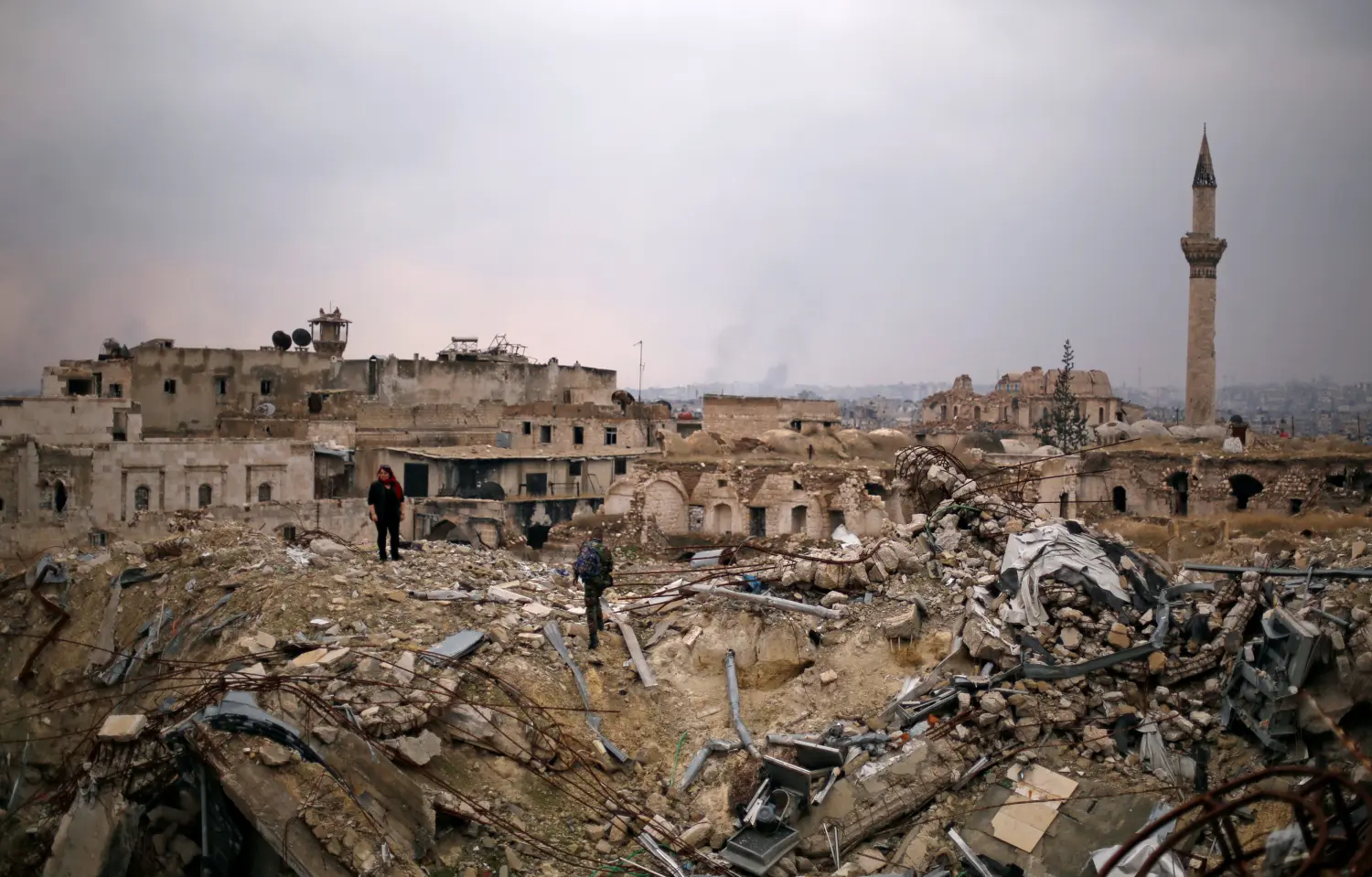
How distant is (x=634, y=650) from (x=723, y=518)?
15.1 meters

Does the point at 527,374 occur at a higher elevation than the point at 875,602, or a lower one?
higher

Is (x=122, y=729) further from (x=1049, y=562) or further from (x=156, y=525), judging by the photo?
(x=156, y=525)

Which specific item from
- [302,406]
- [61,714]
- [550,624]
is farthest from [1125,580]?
[302,406]

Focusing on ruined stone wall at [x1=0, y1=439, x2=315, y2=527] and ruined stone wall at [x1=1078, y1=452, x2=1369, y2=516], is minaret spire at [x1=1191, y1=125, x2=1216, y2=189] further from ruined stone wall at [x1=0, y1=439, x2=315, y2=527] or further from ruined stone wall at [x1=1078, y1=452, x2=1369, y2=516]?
ruined stone wall at [x1=0, y1=439, x2=315, y2=527]

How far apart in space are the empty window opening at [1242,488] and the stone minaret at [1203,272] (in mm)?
10642

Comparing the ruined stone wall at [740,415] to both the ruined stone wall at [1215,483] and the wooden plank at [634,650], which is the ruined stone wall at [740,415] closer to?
the ruined stone wall at [1215,483]

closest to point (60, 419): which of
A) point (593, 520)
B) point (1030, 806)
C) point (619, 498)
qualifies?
point (593, 520)

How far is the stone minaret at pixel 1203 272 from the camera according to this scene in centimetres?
3603

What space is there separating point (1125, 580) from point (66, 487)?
21710mm

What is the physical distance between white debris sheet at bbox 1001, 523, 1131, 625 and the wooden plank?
3.27 metres

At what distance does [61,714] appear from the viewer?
892cm

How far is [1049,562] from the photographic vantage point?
8.71 meters

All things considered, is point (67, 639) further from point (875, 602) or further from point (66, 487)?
point (66, 487)

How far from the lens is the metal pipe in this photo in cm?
787
